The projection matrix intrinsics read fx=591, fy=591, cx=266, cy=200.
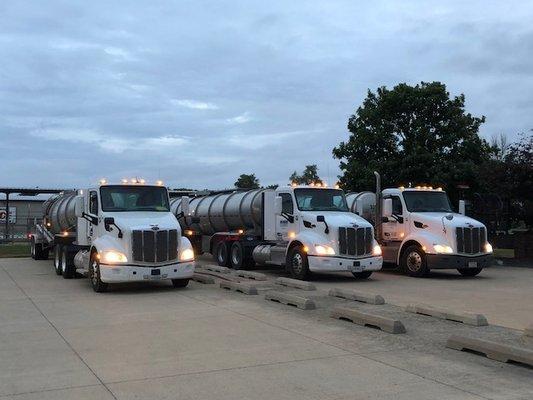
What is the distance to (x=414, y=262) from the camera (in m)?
18.0

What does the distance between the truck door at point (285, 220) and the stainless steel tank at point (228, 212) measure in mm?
1342

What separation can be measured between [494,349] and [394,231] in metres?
11.9

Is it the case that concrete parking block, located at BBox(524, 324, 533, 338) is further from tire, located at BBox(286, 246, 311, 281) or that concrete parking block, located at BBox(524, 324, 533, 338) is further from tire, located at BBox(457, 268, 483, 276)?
tire, located at BBox(457, 268, 483, 276)

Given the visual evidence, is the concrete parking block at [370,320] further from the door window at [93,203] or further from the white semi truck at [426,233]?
the white semi truck at [426,233]

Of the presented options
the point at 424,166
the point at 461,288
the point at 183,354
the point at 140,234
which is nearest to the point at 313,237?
the point at 461,288

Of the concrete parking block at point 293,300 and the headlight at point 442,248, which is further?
the headlight at point 442,248

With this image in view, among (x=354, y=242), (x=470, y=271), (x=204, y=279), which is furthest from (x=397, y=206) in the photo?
(x=204, y=279)

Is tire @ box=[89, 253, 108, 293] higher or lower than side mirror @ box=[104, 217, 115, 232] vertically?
lower

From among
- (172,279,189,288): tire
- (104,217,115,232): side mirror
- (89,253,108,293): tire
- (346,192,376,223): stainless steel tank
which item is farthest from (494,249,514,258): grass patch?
(89,253,108,293): tire

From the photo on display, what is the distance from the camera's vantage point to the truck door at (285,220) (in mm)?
17438

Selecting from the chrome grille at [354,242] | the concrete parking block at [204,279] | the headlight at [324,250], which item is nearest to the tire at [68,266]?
the concrete parking block at [204,279]

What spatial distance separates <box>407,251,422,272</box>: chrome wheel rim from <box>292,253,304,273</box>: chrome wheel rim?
377cm

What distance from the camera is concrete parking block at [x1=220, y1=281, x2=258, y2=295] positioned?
1299cm

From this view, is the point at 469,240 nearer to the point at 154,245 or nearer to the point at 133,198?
the point at 154,245
